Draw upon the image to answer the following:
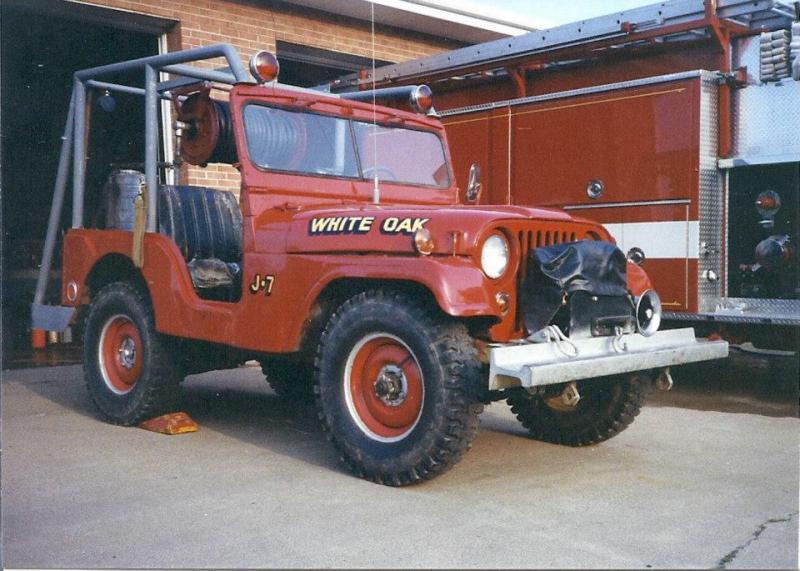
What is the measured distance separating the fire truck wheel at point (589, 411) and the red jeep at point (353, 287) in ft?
0.04

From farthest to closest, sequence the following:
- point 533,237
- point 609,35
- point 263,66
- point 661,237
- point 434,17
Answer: point 434,17, point 609,35, point 661,237, point 263,66, point 533,237

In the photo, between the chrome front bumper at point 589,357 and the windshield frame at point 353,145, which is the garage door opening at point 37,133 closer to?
the windshield frame at point 353,145

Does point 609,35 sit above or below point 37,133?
below

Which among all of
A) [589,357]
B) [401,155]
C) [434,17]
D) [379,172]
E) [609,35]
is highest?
[434,17]

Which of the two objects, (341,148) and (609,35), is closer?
(341,148)

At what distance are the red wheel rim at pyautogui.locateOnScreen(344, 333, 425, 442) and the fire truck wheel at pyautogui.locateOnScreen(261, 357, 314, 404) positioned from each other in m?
2.07

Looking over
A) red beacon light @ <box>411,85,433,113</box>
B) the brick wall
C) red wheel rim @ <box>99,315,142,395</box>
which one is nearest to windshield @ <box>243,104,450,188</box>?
red beacon light @ <box>411,85,433,113</box>

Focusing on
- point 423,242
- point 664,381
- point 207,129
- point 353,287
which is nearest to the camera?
point 423,242

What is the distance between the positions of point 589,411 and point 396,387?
57.3 inches

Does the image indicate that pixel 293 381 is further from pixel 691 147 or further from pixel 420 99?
pixel 691 147

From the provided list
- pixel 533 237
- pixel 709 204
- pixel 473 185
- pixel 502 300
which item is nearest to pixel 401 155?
pixel 473 185

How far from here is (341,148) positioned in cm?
568

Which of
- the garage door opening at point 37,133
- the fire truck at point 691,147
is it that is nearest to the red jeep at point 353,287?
the fire truck at point 691,147

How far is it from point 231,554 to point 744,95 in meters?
5.36
